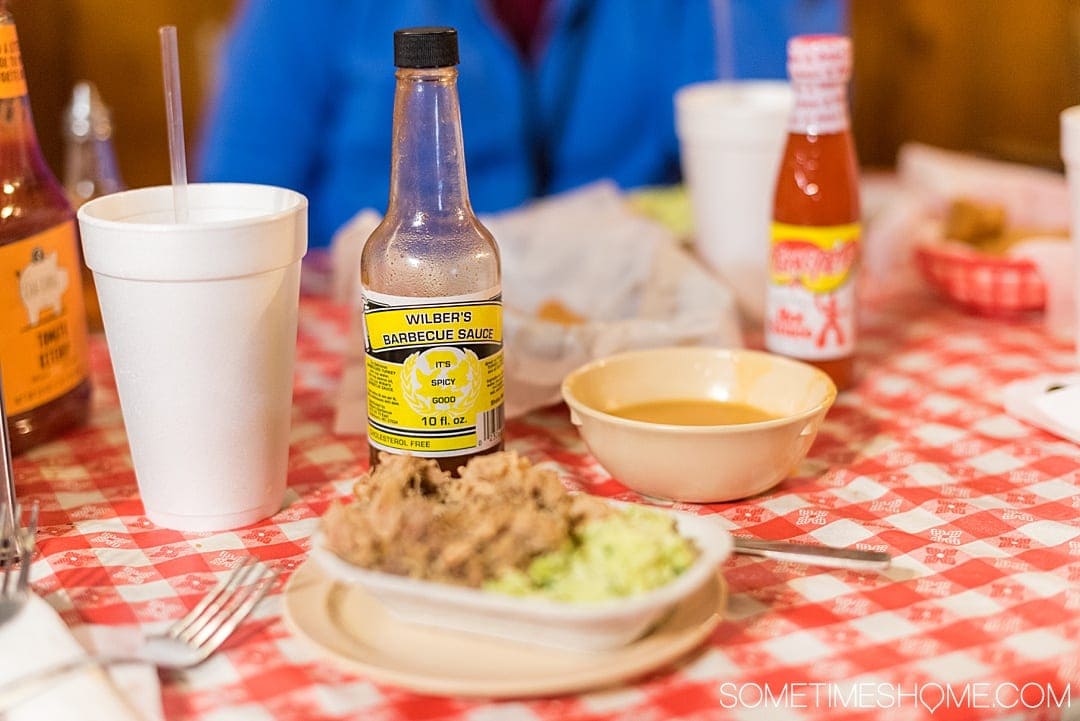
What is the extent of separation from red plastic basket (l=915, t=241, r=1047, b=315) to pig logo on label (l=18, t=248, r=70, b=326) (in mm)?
899

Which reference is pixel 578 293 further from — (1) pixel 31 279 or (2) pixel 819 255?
(1) pixel 31 279

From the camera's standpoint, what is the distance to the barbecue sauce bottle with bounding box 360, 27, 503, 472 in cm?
76

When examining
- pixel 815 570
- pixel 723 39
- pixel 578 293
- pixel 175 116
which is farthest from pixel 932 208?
pixel 175 116

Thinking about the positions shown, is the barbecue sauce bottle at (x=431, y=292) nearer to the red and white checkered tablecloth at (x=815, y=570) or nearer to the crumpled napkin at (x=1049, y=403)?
the red and white checkered tablecloth at (x=815, y=570)

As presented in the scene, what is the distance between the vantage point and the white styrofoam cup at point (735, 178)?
4.04 feet

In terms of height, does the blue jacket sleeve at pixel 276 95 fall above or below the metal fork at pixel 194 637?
above

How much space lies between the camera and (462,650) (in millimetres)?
610

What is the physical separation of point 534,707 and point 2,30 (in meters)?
0.65

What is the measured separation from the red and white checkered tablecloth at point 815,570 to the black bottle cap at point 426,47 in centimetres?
33

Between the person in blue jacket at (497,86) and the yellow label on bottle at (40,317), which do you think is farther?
the person in blue jacket at (497,86)

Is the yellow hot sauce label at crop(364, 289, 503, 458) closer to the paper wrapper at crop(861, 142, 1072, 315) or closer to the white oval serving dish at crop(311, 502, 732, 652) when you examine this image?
the white oval serving dish at crop(311, 502, 732, 652)

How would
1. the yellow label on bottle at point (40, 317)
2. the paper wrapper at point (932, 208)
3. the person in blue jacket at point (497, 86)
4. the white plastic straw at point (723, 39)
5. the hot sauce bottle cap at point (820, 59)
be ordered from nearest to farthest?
1. the yellow label on bottle at point (40, 317)
2. the hot sauce bottle cap at point (820, 59)
3. the paper wrapper at point (932, 208)
4. the white plastic straw at point (723, 39)
5. the person in blue jacket at point (497, 86)

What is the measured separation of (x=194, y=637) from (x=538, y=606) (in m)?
0.21

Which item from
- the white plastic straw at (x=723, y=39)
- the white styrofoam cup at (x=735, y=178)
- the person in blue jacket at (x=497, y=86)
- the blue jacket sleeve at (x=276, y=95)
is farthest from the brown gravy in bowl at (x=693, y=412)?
the blue jacket sleeve at (x=276, y=95)
